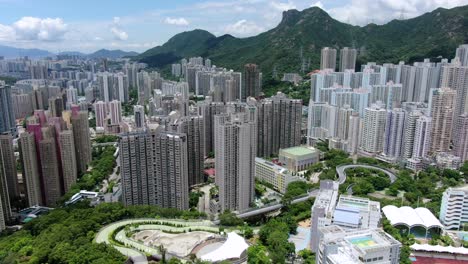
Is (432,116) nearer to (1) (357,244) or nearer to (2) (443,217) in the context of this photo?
(2) (443,217)

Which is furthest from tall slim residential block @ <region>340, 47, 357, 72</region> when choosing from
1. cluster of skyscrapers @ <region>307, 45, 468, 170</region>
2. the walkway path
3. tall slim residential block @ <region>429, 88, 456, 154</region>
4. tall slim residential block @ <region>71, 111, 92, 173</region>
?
the walkway path

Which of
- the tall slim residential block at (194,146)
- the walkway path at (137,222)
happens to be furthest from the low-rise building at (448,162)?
the walkway path at (137,222)

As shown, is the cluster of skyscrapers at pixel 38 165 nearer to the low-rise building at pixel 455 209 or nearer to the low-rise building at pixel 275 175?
the low-rise building at pixel 275 175

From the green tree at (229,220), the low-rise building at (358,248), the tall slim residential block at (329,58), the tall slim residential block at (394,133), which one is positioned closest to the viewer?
the low-rise building at (358,248)

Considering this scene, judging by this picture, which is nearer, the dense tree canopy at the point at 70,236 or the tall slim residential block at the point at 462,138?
the dense tree canopy at the point at 70,236

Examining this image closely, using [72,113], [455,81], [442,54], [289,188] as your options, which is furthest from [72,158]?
[442,54]
